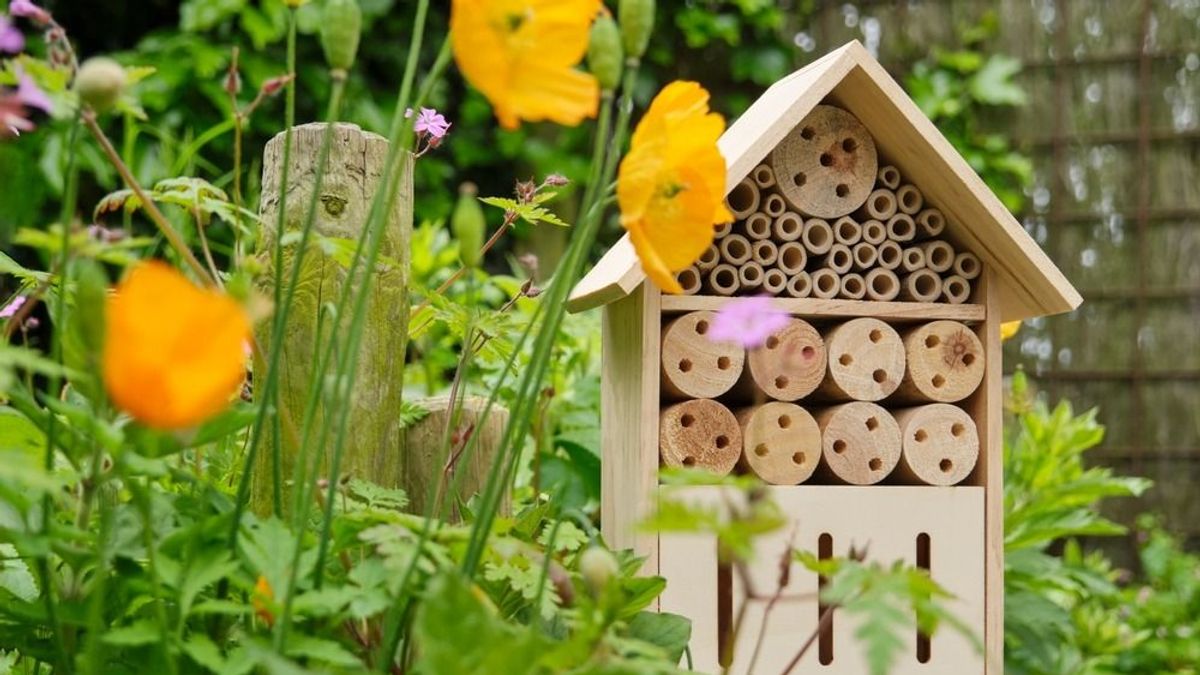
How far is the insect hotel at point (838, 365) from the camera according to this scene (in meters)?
1.29

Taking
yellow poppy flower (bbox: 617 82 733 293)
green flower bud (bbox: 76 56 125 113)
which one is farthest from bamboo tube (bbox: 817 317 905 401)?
green flower bud (bbox: 76 56 125 113)

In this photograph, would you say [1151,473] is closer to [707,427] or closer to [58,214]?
[707,427]

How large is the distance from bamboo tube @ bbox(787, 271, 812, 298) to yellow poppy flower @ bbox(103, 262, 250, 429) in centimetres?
96

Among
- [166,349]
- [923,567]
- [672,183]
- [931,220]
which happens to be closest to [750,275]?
[931,220]

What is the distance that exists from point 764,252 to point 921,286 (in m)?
0.20

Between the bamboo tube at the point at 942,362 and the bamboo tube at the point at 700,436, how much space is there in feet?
0.71

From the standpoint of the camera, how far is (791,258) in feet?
4.50

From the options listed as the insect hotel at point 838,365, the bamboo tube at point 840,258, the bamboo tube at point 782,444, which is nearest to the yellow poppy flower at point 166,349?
the insect hotel at point 838,365

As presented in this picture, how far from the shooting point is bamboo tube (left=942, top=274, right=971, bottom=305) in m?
1.42

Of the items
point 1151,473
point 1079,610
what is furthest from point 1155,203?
point 1079,610

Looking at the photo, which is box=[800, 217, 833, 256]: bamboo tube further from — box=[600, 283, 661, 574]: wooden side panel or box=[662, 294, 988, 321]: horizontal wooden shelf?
box=[600, 283, 661, 574]: wooden side panel

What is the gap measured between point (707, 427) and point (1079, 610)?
5.24ft

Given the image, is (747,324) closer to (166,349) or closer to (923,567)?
(166,349)

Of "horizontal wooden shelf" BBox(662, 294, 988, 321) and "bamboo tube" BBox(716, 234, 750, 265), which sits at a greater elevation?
"bamboo tube" BBox(716, 234, 750, 265)
